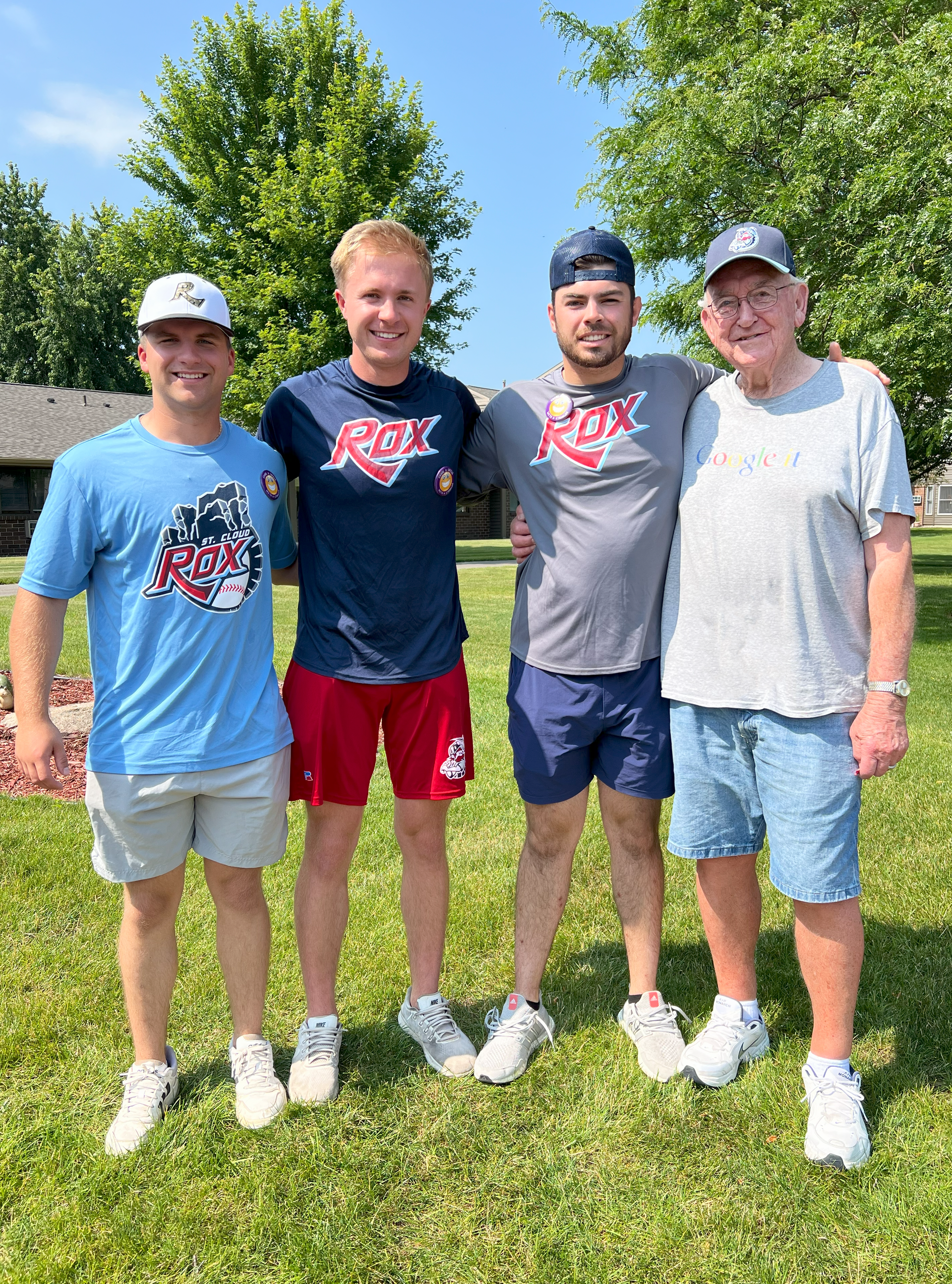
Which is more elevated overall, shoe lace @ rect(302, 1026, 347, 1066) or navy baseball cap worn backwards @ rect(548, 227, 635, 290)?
navy baseball cap worn backwards @ rect(548, 227, 635, 290)

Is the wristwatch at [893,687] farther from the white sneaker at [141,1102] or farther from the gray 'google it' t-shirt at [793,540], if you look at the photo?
the white sneaker at [141,1102]

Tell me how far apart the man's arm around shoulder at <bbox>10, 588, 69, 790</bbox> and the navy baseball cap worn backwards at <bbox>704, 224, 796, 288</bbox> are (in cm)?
212

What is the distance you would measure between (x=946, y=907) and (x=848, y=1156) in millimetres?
1909

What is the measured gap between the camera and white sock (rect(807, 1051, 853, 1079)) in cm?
260

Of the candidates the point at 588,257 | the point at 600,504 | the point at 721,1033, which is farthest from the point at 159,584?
the point at 721,1033

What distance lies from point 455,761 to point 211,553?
1.05 meters

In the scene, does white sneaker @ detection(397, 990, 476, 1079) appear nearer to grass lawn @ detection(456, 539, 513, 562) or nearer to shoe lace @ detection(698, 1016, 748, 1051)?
shoe lace @ detection(698, 1016, 748, 1051)

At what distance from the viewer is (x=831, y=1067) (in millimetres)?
2615

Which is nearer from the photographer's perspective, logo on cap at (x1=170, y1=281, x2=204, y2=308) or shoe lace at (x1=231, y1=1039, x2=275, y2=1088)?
logo on cap at (x1=170, y1=281, x2=204, y2=308)

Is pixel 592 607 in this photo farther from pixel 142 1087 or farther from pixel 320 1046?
pixel 142 1087

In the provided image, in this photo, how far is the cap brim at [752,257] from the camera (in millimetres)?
2572

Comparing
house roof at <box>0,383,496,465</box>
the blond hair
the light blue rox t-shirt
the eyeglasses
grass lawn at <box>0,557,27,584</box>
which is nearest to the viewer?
the light blue rox t-shirt

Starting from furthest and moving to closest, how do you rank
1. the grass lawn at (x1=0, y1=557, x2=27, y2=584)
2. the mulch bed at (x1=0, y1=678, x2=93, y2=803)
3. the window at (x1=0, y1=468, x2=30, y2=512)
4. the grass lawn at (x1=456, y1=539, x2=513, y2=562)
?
1. the window at (x1=0, y1=468, x2=30, y2=512)
2. the grass lawn at (x1=456, y1=539, x2=513, y2=562)
3. the grass lawn at (x1=0, y1=557, x2=27, y2=584)
4. the mulch bed at (x1=0, y1=678, x2=93, y2=803)

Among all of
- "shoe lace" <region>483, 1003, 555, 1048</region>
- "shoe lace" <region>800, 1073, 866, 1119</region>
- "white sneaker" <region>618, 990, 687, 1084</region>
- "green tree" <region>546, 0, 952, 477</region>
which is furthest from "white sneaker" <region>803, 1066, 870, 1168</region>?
"green tree" <region>546, 0, 952, 477</region>
